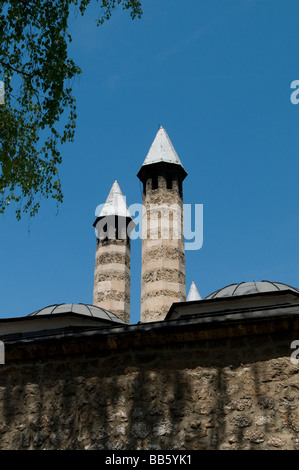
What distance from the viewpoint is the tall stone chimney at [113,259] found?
18469 millimetres

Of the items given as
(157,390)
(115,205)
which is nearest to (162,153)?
(115,205)

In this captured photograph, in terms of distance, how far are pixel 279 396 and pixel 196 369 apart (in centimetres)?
91

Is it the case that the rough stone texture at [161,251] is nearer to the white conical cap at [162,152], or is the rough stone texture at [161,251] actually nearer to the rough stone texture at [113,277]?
the white conical cap at [162,152]

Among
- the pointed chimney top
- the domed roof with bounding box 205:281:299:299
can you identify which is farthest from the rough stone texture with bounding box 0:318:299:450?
the pointed chimney top

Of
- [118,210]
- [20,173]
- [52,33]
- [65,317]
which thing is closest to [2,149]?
[20,173]

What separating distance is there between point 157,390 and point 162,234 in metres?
10.9

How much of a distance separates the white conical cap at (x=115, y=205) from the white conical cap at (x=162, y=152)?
369 cm

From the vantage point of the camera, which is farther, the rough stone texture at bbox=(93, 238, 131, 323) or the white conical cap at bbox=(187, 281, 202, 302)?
the white conical cap at bbox=(187, 281, 202, 302)

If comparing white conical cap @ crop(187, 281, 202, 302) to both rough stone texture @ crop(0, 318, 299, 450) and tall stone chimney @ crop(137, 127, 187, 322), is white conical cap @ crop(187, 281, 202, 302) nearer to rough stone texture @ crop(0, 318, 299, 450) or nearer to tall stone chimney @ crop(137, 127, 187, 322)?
tall stone chimney @ crop(137, 127, 187, 322)

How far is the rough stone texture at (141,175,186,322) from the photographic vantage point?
1500 centimetres

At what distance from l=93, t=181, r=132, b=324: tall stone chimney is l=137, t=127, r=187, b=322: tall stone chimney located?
311cm

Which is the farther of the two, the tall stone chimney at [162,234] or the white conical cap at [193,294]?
the white conical cap at [193,294]

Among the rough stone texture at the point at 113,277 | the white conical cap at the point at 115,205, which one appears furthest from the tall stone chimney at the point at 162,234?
the white conical cap at the point at 115,205

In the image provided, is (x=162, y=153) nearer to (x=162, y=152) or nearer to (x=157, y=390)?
(x=162, y=152)
